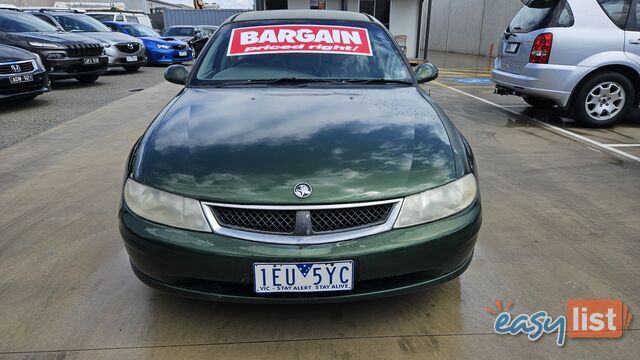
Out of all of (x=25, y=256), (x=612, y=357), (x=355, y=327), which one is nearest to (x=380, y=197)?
(x=355, y=327)

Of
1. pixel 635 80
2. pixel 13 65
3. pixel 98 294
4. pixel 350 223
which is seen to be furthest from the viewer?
pixel 13 65

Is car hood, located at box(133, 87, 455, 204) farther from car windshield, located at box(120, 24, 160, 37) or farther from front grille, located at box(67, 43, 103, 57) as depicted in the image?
car windshield, located at box(120, 24, 160, 37)

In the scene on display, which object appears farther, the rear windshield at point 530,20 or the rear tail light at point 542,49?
the rear windshield at point 530,20

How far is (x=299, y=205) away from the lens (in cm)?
198

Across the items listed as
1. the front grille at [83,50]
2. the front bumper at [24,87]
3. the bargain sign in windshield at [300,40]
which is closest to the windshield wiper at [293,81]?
the bargain sign in windshield at [300,40]

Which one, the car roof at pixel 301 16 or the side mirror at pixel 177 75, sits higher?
the car roof at pixel 301 16

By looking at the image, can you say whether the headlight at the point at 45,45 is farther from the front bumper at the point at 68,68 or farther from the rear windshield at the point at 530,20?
the rear windshield at the point at 530,20

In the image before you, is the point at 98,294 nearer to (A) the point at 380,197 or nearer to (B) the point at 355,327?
(B) the point at 355,327

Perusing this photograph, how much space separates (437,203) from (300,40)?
1.81m

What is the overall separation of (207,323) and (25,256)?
1.46 meters

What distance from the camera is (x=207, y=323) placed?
7.68 ft

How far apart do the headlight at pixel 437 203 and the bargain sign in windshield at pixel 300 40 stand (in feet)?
5.00

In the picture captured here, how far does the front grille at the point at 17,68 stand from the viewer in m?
7.08

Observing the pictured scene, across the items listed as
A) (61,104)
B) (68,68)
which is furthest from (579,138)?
(68,68)
